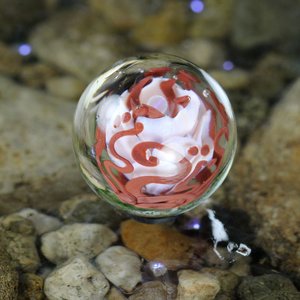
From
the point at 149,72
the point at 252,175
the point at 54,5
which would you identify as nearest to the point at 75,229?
the point at 149,72

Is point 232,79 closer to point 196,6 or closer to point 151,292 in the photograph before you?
point 196,6

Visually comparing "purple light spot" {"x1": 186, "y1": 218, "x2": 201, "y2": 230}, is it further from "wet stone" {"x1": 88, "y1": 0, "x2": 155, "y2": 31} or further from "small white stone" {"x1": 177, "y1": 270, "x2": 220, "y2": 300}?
"wet stone" {"x1": 88, "y1": 0, "x2": 155, "y2": 31}

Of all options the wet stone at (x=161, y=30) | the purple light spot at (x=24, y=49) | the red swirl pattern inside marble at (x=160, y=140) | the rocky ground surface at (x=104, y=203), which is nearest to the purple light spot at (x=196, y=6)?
the rocky ground surface at (x=104, y=203)

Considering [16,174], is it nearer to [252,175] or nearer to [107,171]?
[107,171]

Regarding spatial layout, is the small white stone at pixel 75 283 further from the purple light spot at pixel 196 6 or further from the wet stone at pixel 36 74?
the purple light spot at pixel 196 6

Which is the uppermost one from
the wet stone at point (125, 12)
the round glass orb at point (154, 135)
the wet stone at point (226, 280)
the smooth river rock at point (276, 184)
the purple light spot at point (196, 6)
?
the round glass orb at point (154, 135)

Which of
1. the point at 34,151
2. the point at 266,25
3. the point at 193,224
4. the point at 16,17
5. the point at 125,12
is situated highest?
the point at 266,25

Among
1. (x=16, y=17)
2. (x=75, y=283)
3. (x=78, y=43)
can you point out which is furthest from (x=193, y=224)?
(x=16, y=17)

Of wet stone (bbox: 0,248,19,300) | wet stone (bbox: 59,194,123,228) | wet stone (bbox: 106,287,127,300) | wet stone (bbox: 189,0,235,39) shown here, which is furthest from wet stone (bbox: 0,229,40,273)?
wet stone (bbox: 189,0,235,39)
